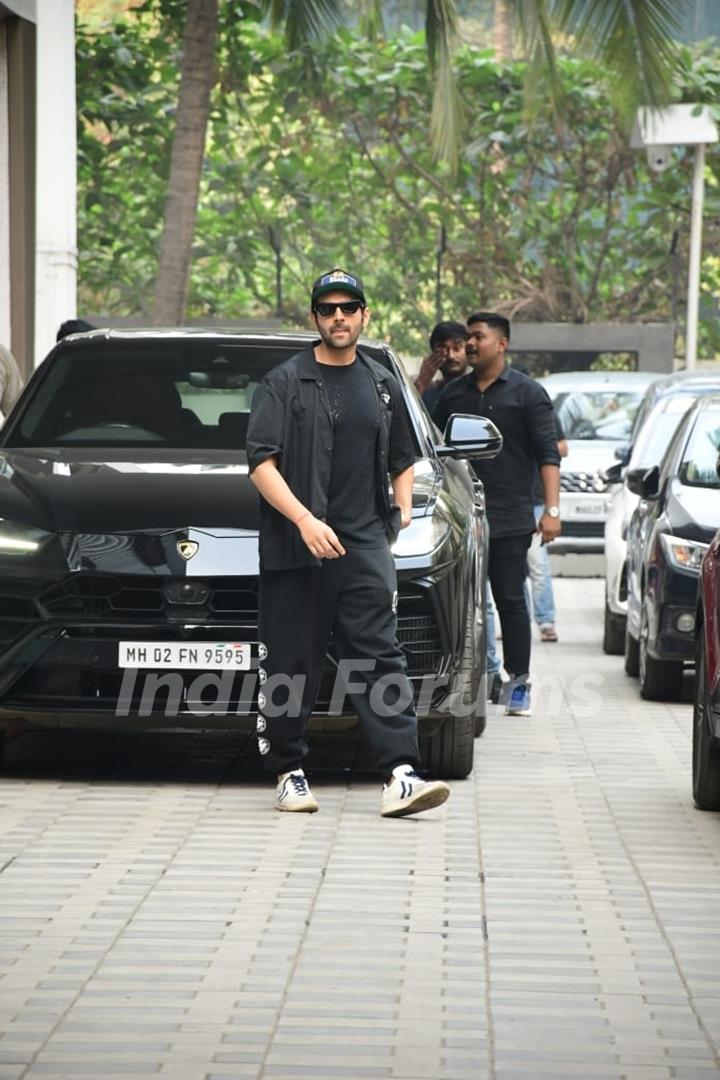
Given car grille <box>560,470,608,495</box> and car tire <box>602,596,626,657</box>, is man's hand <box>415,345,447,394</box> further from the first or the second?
car grille <box>560,470,608,495</box>

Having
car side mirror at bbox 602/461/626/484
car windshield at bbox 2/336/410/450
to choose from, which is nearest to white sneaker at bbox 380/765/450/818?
car windshield at bbox 2/336/410/450

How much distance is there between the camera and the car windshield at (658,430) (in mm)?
15766

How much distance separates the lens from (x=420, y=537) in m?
8.96

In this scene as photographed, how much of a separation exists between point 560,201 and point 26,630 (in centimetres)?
2367

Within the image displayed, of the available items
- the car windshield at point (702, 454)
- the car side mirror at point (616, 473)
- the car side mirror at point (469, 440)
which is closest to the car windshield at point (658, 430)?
the car side mirror at point (616, 473)

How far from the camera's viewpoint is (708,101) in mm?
30016

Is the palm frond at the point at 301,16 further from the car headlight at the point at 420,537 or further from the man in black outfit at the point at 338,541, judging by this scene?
the man in black outfit at the point at 338,541

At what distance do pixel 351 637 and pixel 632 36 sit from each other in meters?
11.8

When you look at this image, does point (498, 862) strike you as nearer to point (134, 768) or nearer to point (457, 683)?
point (457, 683)

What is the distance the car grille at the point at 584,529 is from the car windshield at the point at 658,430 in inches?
165

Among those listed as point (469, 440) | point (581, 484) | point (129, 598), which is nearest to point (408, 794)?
point (129, 598)

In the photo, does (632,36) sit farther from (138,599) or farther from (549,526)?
(138,599)

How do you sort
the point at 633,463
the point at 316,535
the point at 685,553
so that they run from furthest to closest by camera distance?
the point at 633,463
the point at 685,553
the point at 316,535

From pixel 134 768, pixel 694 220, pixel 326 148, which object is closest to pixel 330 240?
pixel 326 148
